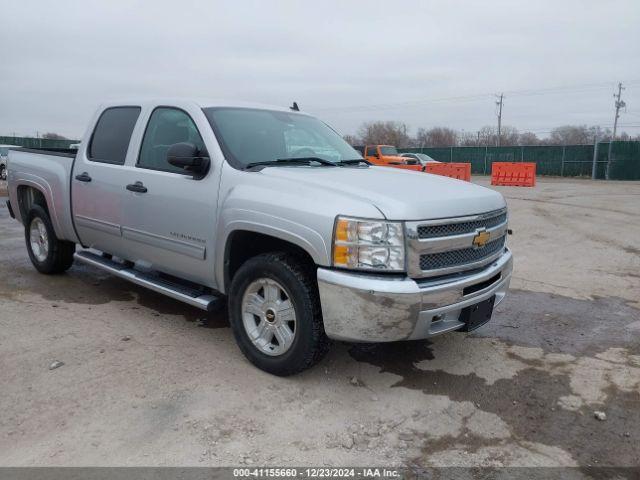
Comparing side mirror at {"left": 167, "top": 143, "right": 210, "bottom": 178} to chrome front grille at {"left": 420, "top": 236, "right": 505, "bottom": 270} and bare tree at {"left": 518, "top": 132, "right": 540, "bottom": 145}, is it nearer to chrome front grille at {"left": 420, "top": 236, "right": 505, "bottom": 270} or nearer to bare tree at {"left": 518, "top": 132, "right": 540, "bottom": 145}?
chrome front grille at {"left": 420, "top": 236, "right": 505, "bottom": 270}

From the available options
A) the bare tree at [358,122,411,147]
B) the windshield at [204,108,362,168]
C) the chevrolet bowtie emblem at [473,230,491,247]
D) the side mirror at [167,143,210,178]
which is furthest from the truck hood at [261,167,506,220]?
the bare tree at [358,122,411,147]

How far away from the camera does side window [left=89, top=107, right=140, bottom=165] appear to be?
5012 mm

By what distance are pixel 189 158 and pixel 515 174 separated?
23761 millimetres

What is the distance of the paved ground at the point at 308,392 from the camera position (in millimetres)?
2957

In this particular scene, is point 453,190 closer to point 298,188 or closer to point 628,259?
point 298,188

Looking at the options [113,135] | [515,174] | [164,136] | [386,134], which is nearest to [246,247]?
[164,136]

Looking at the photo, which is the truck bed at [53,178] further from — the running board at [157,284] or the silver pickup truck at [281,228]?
the running board at [157,284]

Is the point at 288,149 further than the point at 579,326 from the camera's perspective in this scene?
No

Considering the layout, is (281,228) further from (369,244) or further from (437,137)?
(437,137)

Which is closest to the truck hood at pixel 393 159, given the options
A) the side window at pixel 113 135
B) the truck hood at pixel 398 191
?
the side window at pixel 113 135

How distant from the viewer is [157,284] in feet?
15.0

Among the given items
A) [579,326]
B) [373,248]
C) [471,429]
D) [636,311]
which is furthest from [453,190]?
[636,311]

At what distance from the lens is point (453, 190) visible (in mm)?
3865

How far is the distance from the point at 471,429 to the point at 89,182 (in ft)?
13.2
